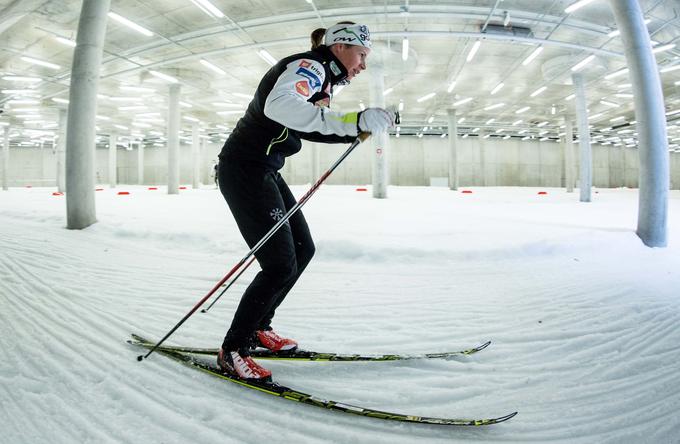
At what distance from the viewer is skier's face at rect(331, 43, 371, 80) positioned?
6.54 ft

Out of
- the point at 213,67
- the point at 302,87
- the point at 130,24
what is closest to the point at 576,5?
the point at 302,87

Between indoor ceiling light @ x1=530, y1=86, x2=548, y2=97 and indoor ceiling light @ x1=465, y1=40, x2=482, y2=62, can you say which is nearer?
indoor ceiling light @ x1=465, y1=40, x2=482, y2=62

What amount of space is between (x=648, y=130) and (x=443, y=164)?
34.0 meters

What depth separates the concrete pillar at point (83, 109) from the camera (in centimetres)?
705

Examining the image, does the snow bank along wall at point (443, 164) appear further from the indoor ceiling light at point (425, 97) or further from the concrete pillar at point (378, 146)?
the concrete pillar at point (378, 146)

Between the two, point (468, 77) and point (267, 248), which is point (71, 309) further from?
point (468, 77)

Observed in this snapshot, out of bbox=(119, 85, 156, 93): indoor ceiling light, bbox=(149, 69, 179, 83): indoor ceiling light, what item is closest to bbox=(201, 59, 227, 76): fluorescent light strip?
bbox=(149, 69, 179, 83): indoor ceiling light

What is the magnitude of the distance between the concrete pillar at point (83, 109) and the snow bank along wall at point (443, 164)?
29.2 m

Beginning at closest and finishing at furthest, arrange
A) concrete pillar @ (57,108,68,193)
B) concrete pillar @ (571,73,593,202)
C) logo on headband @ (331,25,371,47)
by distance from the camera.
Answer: logo on headband @ (331,25,371,47)
concrete pillar @ (571,73,593,202)
concrete pillar @ (57,108,68,193)

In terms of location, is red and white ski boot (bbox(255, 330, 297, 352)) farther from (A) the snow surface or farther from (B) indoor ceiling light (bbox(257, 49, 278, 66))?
(B) indoor ceiling light (bbox(257, 49, 278, 66))

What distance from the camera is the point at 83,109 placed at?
7.10m

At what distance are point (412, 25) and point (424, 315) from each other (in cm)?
1342

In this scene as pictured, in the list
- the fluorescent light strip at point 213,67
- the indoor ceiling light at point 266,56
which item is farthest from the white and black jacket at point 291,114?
the fluorescent light strip at point 213,67

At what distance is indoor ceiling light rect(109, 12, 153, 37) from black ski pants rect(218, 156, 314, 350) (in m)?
14.0
